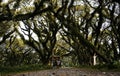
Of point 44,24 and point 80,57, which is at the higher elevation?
point 44,24

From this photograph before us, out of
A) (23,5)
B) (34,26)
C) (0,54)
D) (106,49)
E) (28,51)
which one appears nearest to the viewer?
(23,5)

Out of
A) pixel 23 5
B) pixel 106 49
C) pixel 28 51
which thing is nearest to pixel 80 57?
pixel 106 49

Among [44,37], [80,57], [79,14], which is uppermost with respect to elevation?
[79,14]

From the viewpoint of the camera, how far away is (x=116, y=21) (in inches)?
1038

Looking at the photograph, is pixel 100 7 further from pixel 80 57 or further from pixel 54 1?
pixel 80 57

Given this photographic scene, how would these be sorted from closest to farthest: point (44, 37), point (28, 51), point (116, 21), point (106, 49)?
point (116, 21)
point (44, 37)
point (106, 49)
point (28, 51)

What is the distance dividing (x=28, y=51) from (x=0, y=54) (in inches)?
241

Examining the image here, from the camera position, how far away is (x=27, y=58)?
5231cm

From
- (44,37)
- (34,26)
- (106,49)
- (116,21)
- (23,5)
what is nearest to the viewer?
(116,21)

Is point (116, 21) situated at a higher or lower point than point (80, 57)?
higher

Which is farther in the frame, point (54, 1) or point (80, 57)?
point (80, 57)

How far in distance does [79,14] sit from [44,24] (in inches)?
173

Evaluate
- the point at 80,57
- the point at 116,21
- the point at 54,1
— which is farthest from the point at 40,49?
the point at 116,21

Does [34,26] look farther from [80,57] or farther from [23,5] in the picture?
[80,57]
